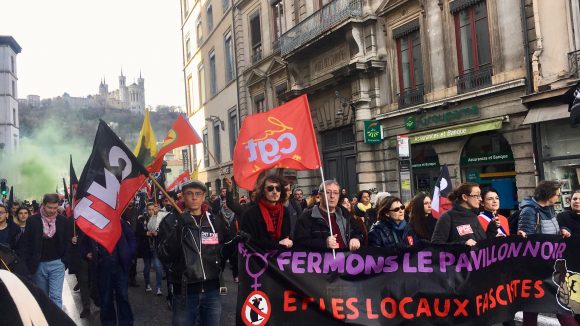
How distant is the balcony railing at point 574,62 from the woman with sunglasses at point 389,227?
8159 mm

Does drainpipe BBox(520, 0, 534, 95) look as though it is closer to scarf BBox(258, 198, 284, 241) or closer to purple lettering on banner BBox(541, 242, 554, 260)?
purple lettering on banner BBox(541, 242, 554, 260)

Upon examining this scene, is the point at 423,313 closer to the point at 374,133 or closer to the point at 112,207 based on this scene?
the point at 112,207

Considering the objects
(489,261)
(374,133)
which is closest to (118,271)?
(489,261)

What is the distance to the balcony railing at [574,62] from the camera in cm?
1144

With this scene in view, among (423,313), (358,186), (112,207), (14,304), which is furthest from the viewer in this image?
(358,186)

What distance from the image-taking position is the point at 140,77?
19188 centimetres

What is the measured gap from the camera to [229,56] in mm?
31562

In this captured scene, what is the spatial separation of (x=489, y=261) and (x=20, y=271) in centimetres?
445

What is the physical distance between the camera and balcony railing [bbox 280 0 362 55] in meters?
18.2

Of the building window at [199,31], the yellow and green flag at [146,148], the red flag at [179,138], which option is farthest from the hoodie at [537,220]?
the building window at [199,31]

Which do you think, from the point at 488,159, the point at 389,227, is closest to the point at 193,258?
the point at 389,227

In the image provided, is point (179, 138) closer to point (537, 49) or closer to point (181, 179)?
point (181, 179)

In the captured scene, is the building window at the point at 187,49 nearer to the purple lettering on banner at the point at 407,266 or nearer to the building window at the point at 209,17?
the building window at the point at 209,17

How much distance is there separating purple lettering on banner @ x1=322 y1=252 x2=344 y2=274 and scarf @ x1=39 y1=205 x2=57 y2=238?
3.97 metres
